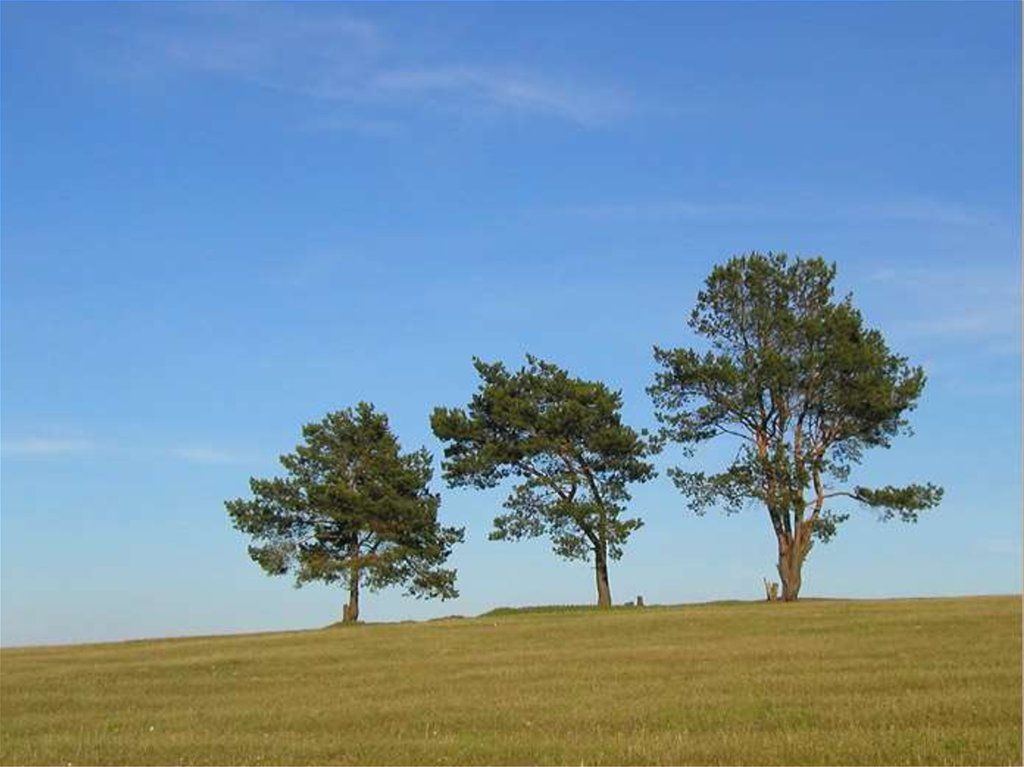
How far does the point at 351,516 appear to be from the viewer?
70.6 meters

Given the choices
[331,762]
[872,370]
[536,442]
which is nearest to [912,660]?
[331,762]

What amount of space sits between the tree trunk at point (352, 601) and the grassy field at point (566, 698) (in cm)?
2523

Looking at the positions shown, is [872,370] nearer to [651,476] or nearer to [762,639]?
[651,476]

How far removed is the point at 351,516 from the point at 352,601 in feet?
16.6

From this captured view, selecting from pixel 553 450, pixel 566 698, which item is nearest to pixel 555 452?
pixel 553 450

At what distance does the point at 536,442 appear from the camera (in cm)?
6881

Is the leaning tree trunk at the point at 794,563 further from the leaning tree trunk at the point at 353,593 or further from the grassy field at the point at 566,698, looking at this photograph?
the leaning tree trunk at the point at 353,593

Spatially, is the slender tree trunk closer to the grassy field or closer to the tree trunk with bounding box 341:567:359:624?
the tree trunk with bounding box 341:567:359:624

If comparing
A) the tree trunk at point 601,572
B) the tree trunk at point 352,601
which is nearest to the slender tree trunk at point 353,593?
the tree trunk at point 352,601

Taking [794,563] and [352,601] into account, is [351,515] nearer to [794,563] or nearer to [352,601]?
[352,601]

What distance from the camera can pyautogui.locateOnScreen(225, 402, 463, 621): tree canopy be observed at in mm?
71000

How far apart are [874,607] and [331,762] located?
1485 inches

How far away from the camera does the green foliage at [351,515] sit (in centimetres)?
7094

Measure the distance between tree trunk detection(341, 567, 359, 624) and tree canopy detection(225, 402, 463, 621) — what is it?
0.06 m
